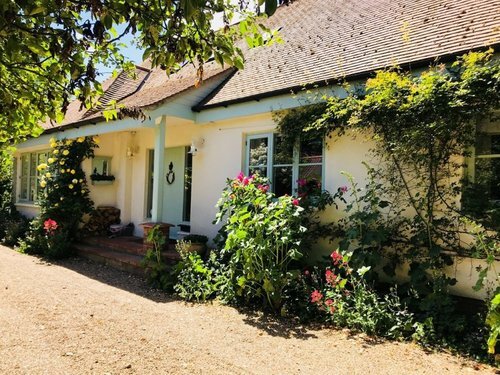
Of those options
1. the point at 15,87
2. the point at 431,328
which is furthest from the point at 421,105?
the point at 15,87

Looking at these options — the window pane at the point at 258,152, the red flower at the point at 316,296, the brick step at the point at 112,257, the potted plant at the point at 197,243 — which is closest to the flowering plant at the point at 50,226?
the brick step at the point at 112,257

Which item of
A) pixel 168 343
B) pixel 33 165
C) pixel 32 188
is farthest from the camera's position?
pixel 33 165

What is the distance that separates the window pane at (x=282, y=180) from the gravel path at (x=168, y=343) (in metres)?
2.85

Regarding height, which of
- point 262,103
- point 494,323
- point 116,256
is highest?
point 262,103

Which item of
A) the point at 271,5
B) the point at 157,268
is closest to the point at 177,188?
the point at 157,268

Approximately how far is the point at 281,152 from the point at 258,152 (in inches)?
27.3

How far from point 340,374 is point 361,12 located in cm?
815

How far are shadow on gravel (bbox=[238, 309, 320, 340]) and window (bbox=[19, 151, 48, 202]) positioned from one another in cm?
1195

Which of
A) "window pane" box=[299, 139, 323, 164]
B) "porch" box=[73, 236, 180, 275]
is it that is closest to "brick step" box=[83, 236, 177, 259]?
"porch" box=[73, 236, 180, 275]

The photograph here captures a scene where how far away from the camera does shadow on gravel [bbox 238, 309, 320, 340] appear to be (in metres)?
4.90

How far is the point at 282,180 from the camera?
25.7 feet

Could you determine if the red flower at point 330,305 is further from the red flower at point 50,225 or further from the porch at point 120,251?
the red flower at point 50,225

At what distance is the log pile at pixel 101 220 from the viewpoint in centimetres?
1102

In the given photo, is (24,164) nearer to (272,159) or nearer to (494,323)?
(272,159)
